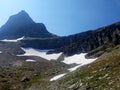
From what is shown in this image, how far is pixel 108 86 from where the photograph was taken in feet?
130

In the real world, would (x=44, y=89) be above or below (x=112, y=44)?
above

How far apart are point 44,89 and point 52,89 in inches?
174

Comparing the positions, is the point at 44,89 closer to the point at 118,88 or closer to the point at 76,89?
the point at 76,89

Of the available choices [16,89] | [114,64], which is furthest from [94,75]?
[16,89]

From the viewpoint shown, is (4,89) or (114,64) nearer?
(114,64)

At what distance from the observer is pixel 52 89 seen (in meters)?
54.2

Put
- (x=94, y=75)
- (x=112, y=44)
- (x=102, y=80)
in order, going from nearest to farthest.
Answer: (x=102, y=80) → (x=94, y=75) → (x=112, y=44)

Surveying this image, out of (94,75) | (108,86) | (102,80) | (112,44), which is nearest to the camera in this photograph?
(108,86)

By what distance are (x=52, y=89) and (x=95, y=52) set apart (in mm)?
141356

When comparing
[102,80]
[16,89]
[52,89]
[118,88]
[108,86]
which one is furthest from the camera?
[16,89]

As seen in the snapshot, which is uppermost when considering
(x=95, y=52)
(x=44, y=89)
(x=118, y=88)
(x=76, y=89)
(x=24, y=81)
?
(x=118, y=88)

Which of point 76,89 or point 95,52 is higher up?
point 76,89

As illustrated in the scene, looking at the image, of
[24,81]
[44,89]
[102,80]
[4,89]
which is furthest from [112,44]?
[102,80]

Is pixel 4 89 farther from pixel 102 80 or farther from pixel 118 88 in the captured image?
pixel 118 88
